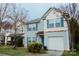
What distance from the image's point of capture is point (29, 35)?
5.68 meters

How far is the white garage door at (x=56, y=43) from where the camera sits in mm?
5672

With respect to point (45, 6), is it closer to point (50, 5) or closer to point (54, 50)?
point (50, 5)

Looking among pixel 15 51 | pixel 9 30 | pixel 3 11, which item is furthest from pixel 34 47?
pixel 3 11

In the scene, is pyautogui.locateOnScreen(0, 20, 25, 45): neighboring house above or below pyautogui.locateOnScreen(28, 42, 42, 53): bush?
above

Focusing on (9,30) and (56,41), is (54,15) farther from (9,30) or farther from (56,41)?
(9,30)

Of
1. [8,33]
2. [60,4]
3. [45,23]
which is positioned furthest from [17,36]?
[60,4]

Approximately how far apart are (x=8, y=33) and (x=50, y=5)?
86 centimetres

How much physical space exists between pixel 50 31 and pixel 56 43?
0.23 meters

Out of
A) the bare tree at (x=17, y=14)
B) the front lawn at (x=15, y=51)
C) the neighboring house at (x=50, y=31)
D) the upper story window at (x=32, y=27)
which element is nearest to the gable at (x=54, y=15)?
the neighboring house at (x=50, y=31)

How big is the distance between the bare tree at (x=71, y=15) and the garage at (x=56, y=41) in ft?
0.50

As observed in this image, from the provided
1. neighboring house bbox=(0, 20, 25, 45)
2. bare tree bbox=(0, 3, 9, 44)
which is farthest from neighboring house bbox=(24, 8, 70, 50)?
bare tree bbox=(0, 3, 9, 44)

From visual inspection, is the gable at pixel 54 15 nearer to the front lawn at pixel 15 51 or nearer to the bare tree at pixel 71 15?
the bare tree at pixel 71 15

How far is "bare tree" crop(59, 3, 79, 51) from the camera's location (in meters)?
5.65

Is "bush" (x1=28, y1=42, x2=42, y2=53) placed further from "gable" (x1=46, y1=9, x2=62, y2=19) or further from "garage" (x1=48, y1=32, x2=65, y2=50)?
"gable" (x1=46, y1=9, x2=62, y2=19)
